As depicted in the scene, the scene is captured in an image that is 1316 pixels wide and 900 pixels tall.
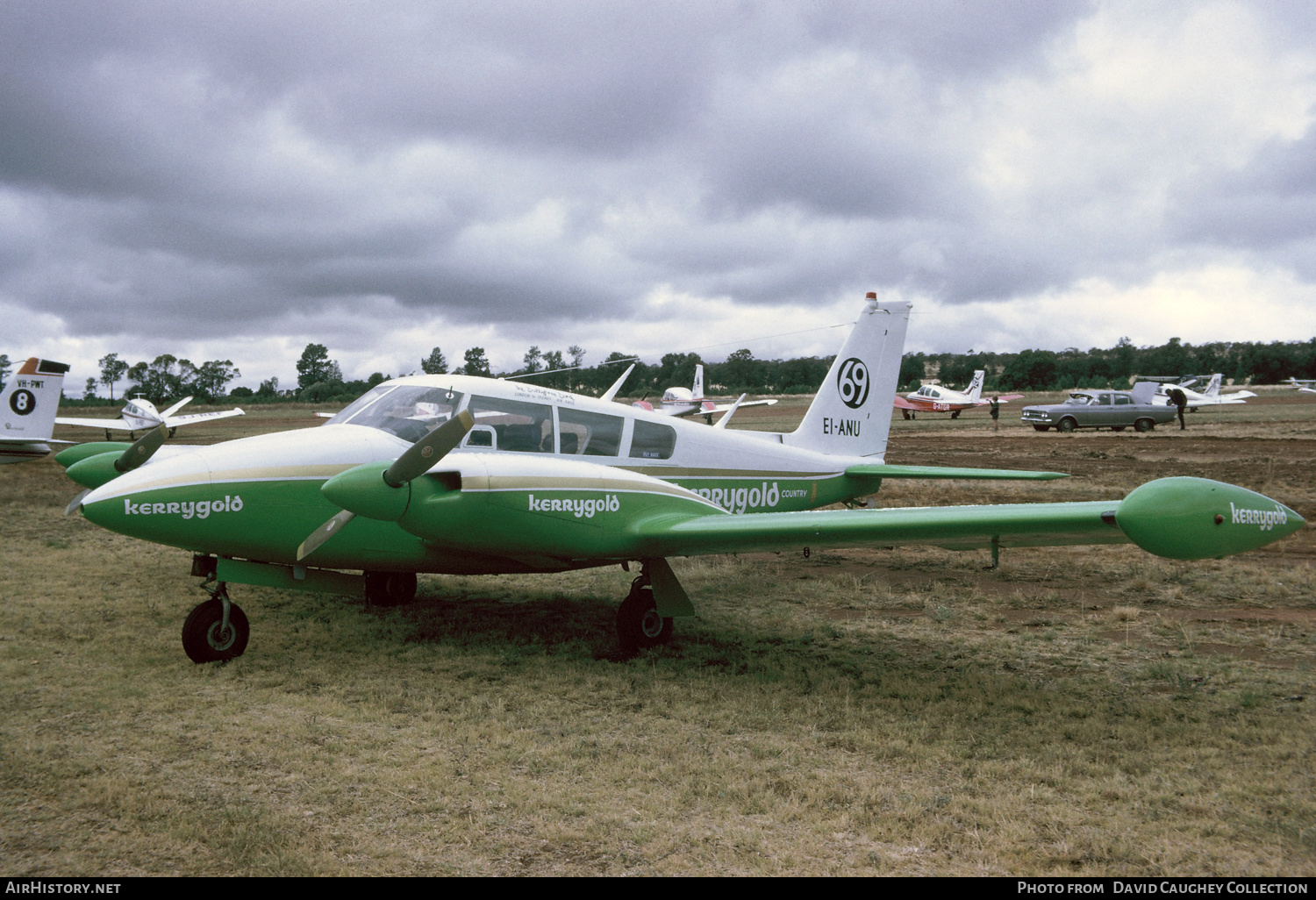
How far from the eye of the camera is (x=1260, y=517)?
5.20 metres

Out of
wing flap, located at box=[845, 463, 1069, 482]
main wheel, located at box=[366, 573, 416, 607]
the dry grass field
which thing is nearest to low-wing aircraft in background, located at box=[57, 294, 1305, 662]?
the dry grass field

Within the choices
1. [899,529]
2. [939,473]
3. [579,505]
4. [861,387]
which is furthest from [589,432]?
[861,387]

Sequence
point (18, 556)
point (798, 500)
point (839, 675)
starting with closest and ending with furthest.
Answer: point (839, 675) → point (798, 500) → point (18, 556)

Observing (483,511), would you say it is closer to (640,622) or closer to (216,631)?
(640,622)

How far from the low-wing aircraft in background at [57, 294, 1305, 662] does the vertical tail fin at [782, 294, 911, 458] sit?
3235 mm

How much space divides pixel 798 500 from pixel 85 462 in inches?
298

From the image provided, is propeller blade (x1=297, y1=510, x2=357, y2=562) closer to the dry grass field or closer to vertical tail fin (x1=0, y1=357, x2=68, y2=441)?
the dry grass field

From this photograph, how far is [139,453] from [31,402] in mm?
18419

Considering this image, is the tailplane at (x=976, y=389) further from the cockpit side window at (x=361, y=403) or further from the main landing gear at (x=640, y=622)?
the cockpit side window at (x=361, y=403)

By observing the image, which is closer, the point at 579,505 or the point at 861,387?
the point at 579,505

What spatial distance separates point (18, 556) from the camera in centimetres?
1139

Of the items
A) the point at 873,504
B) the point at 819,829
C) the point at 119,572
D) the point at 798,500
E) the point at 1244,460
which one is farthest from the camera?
the point at 1244,460
